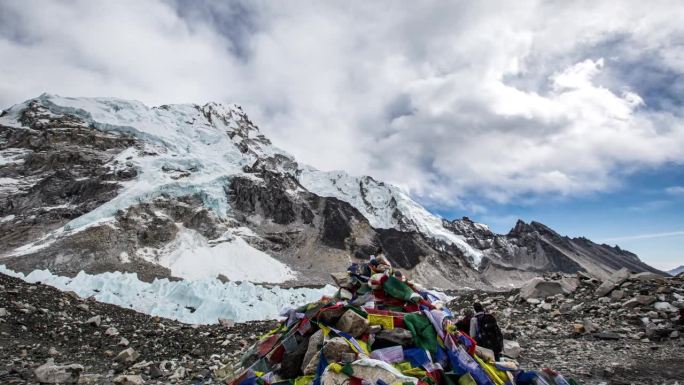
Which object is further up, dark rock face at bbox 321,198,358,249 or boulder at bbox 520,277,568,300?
dark rock face at bbox 321,198,358,249

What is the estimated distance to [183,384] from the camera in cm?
712

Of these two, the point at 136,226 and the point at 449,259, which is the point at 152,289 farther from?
the point at 449,259

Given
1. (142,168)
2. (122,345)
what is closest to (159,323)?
(122,345)

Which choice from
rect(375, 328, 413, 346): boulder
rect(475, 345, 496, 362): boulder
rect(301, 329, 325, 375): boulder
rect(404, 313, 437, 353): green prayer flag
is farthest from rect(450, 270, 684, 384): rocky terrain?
rect(301, 329, 325, 375): boulder

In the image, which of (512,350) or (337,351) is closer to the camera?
(337,351)

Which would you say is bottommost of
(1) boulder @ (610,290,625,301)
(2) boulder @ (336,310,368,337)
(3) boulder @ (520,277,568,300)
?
(2) boulder @ (336,310,368,337)

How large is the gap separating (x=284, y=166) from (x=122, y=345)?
7517 inches

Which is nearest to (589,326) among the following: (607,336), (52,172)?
(607,336)

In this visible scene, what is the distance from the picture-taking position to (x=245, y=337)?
36.0 ft

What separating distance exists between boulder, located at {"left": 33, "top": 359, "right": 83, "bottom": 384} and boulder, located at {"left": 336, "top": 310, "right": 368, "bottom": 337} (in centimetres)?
528

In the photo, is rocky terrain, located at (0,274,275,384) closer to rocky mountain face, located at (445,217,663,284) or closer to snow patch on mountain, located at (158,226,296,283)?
snow patch on mountain, located at (158,226,296,283)

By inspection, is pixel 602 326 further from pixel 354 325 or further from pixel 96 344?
pixel 96 344

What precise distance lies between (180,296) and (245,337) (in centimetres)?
3226

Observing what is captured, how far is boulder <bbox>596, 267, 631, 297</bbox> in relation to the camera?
1115cm
